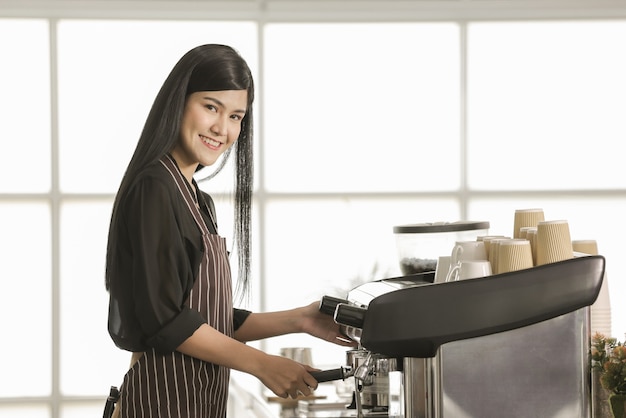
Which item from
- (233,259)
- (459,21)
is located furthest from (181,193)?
(459,21)

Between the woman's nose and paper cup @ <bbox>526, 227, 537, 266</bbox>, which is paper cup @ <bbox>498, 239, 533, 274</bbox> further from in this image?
the woman's nose

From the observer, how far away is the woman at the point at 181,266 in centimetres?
151

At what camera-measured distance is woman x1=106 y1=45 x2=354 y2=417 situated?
1.51 meters

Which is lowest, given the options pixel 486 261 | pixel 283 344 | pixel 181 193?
pixel 283 344

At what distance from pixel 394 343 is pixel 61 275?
3.11 m

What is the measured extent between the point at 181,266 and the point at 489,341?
62cm

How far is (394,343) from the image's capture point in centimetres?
116

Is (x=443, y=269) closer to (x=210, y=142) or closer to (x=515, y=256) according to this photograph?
(x=515, y=256)

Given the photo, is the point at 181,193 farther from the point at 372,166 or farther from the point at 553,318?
the point at 372,166

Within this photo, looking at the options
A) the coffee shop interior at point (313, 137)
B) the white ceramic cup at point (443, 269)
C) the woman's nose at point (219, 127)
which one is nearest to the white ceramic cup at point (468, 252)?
the white ceramic cup at point (443, 269)

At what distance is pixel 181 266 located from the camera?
1551mm

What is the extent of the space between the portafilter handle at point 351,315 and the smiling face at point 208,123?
1.77ft

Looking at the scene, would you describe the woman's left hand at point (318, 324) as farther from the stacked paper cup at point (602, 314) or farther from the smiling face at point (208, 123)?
the stacked paper cup at point (602, 314)

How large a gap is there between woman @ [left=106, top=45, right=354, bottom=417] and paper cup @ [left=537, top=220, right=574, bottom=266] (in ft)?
1.43
